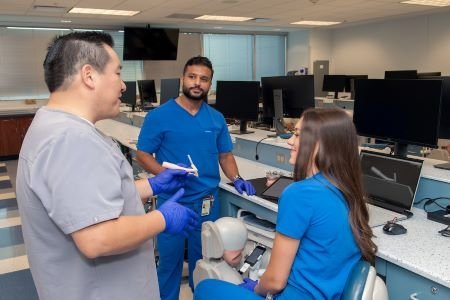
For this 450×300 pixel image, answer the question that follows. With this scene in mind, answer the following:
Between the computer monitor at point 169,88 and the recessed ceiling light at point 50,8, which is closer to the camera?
the computer monitor at point 169,88

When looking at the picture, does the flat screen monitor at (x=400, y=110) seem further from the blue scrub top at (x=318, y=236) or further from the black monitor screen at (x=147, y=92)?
the black monitor screen at (x=147, y=92)

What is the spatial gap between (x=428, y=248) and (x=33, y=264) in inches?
53.4

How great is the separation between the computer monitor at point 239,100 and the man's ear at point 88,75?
2.28 metres

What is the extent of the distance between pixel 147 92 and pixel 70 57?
516 centimetres

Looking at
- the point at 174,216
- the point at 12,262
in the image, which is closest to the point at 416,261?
the point at 174,216

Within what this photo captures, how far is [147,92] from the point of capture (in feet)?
19.9

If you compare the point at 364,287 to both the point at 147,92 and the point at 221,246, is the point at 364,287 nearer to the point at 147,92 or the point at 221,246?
the point at 221,246

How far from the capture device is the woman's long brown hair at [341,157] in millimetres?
1303

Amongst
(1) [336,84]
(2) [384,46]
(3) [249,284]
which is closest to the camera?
(3) [249,284]

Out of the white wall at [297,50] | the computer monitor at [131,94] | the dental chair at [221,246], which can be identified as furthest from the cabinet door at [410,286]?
the white wall at [297,50]

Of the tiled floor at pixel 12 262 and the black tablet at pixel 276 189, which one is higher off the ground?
the black tablet at pixel 276 189

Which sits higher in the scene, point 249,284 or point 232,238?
point 232,238

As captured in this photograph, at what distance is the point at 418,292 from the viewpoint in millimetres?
1423

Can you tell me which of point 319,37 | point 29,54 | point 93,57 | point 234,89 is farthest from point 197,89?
point 319,37
